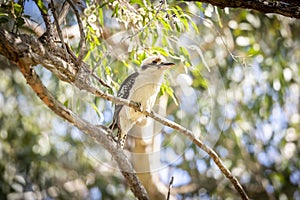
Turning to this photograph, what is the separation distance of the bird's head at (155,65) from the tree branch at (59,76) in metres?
0.18

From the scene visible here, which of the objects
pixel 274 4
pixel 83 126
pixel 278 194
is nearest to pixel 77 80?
pixel 83 126

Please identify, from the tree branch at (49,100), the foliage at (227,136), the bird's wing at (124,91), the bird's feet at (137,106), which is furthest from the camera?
the foliage at (227,136)

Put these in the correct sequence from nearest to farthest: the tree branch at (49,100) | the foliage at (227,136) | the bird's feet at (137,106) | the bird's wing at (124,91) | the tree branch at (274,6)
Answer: the tree branch at (49,100)
the tree branch at (274,6)
the bird's feet at (137,106)
the bird's wing at (124,91)
the foliage at (227,136)

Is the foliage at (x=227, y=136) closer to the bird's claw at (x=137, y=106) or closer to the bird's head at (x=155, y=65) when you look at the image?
the bird's head at (x=155, y=65)

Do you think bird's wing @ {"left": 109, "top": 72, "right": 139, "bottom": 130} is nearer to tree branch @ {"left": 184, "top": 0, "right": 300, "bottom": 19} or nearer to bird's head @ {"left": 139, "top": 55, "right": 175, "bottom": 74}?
bird's head @ {"left": 139, "top": 55, "right": 175, "bottom": 74}

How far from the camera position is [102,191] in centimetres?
461

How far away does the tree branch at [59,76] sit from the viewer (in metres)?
1.53

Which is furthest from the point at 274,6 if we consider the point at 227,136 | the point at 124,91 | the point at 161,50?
the point at 227,136

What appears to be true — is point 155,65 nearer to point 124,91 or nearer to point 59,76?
point 124,91

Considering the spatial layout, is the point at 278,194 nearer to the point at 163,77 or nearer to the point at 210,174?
the point at 210,174

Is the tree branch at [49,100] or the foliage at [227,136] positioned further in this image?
the foliage at [227,136]

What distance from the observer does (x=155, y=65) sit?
7.39 ft

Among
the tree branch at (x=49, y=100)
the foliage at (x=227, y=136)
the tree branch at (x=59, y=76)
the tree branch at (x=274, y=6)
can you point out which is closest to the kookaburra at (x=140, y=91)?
the tree branch at (x=59, y=76)

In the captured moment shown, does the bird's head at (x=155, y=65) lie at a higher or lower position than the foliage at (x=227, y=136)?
higher
